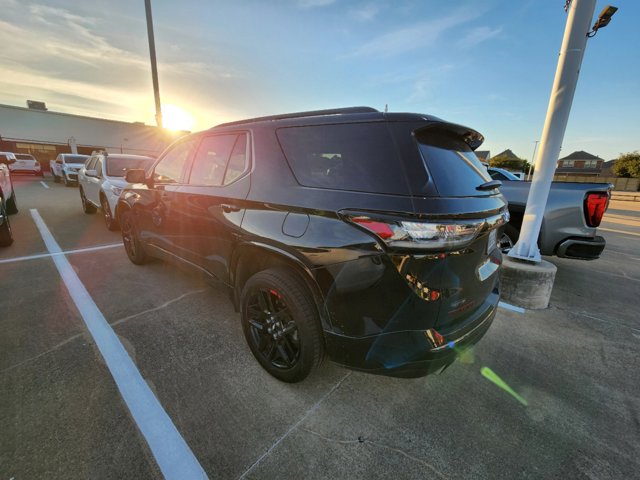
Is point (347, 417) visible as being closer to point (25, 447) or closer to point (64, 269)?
point (25, 447)

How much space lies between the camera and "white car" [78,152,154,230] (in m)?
5.94

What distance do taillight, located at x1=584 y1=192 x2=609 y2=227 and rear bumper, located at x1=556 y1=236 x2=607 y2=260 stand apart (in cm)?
21

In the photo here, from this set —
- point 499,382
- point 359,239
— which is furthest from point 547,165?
point 359,239

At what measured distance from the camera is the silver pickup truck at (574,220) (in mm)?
3662

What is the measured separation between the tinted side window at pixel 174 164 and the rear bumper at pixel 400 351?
8.35 feet

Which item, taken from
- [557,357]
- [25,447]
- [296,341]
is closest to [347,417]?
[296,341]

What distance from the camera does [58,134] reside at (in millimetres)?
29781

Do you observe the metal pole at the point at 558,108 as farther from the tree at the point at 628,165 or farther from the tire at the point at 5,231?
the tree at the point at 628,165

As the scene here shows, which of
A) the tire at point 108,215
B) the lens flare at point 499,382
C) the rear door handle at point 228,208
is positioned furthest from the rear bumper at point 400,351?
the tire at point 108,215

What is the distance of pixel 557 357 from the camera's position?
265cm

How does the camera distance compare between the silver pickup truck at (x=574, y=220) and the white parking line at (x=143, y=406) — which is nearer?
the white parking line at (x=143, y=406)

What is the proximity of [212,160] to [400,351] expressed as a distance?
2.39 meters

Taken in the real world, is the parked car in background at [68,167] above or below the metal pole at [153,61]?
below

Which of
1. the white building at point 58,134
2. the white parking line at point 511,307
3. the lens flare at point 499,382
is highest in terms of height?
the white building at point 58,134
